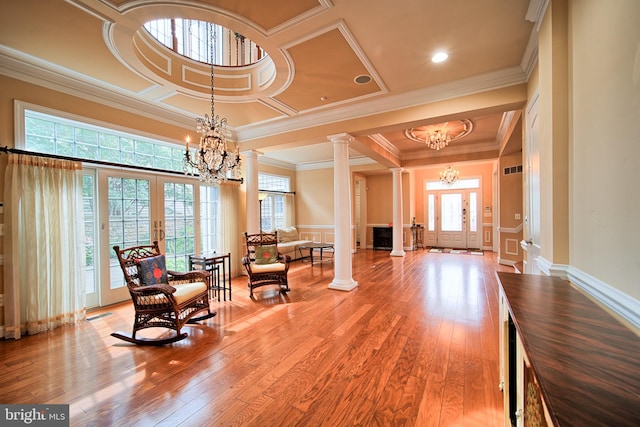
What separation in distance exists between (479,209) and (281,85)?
8342 millimetres

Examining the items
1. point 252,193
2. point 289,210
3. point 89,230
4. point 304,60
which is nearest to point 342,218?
point 252,193

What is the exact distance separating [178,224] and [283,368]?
3476 millimetres

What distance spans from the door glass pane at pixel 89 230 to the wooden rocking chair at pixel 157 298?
0.88 meters

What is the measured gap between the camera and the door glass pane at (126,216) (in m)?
3.82

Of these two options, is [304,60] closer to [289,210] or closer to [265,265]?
[265,265]

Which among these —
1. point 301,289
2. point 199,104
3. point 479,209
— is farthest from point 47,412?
point 479,209

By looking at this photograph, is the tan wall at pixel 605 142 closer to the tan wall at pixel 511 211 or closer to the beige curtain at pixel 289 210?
the tan wall at pixel 511 211

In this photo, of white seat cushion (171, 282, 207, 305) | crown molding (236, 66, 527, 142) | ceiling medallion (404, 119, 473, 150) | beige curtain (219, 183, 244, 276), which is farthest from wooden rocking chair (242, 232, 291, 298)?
ceiling medallion (404, 119, 473, 150)

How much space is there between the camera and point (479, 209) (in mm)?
8938

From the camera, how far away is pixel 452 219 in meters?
9.45

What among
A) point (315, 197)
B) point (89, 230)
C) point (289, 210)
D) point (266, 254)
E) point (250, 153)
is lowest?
point (266, 254)

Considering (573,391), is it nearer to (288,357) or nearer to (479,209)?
(288,357)

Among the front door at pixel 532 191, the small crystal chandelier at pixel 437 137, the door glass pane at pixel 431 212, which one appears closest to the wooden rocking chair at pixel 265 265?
the front door at pixel 532 191

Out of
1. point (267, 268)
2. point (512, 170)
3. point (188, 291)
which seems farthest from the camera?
point (512, 170)
